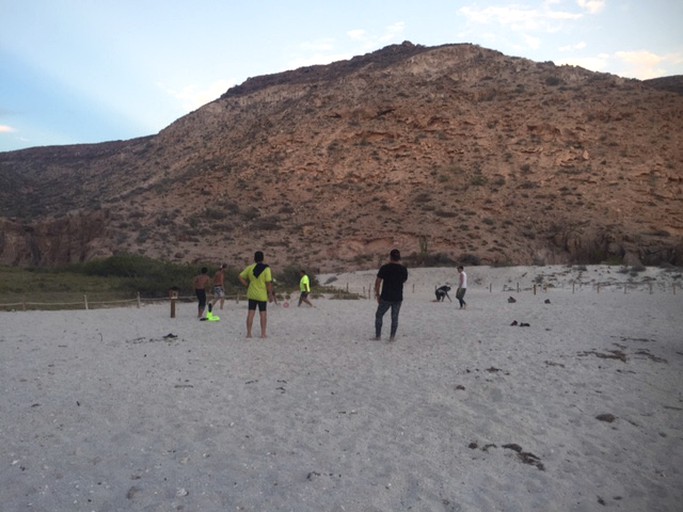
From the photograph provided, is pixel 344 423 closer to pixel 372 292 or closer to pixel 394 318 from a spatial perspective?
pixel 394 318

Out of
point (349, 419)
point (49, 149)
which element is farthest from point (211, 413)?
point (49, 149)

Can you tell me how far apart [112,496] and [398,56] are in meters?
64.9

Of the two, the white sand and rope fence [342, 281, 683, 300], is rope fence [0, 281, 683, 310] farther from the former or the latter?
the white sand

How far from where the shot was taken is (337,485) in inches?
155

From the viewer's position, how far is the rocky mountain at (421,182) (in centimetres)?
3819

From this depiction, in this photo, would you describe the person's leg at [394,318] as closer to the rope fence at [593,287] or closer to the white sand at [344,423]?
the white sand at [344,423]

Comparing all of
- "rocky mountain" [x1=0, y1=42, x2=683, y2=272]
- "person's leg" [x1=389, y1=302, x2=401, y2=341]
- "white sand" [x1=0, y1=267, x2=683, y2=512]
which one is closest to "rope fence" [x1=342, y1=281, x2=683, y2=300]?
"rocky mountain" [x1=0, y1=42, x2=683, y2=272]

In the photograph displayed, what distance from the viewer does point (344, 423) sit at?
5.18 m

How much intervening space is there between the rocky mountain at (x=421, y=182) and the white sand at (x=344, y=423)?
1095 inches

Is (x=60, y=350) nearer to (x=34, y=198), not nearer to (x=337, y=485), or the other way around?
(x=337, y=485)

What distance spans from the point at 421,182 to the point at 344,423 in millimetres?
40673

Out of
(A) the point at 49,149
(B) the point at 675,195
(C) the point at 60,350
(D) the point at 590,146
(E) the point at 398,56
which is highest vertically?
(E) the point at 398,56

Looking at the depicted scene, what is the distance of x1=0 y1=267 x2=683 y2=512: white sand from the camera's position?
151 inches

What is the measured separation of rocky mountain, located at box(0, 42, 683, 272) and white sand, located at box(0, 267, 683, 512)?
1095 inches
